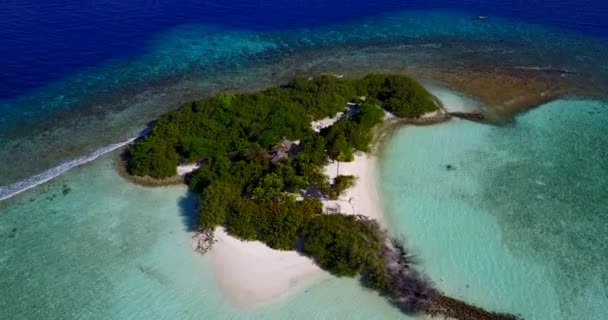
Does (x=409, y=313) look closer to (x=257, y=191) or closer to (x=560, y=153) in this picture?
(x=257, y=191)

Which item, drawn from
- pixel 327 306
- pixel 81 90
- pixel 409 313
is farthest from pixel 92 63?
pixel 409 313

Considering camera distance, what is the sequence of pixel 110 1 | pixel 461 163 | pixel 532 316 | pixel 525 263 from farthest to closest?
pixel 110 1, pixel 461 163, pixel 525 263, pixel 532 316

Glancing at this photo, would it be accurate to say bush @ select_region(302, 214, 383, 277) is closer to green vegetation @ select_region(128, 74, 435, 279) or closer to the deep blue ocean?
green vegetation @ select_region(128, 74, 435, 279)

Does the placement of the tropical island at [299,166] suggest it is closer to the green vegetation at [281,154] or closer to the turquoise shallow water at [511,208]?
the green vegetation at [281,154]

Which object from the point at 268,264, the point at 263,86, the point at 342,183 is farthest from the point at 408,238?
the point at 263,86

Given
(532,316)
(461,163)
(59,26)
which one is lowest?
(532,316)

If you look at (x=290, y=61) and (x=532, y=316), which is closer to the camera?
(x=532, y=316)
